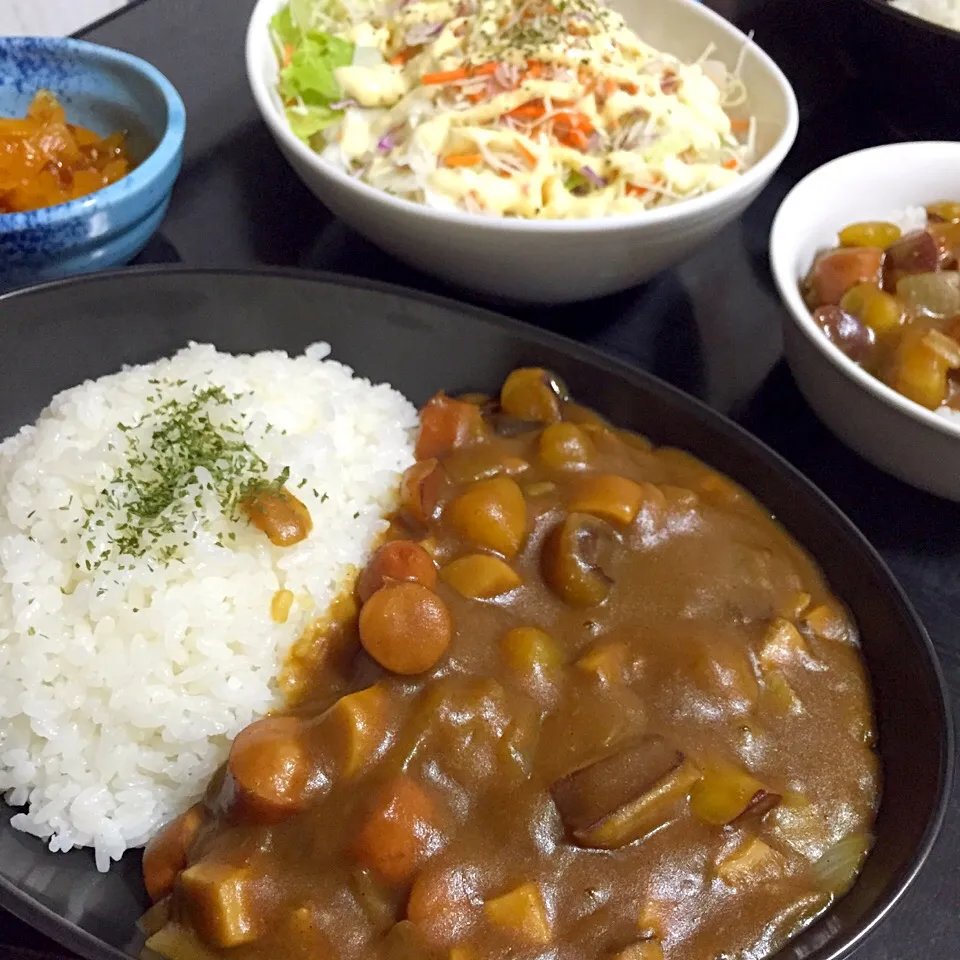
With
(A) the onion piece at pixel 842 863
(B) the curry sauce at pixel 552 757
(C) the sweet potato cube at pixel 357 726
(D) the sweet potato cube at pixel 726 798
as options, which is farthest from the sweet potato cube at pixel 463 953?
(A) the onion piece at pixel 842 863

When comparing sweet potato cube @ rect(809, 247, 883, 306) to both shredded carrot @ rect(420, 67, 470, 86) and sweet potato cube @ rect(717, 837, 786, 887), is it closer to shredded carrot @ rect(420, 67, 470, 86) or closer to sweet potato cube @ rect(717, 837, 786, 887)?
shredded carrot @ rect(420, 67, 470, 86)

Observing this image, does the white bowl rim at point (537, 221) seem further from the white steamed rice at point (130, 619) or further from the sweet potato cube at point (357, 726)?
the sweet potato cube at point (357, 726)

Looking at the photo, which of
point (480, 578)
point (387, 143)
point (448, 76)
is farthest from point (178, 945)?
point (448, 76)

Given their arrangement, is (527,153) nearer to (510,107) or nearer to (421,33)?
(510,107)

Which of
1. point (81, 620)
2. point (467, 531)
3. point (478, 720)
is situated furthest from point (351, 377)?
point (478, 720)

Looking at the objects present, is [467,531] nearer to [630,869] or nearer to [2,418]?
[630,869]

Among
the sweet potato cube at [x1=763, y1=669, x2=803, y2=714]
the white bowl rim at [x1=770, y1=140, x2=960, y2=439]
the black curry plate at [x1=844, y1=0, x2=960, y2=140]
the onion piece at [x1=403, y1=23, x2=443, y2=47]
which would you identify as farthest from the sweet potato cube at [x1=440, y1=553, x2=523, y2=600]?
the black curry plate at [x1=844, y1=0, x2=960, y2=140]
